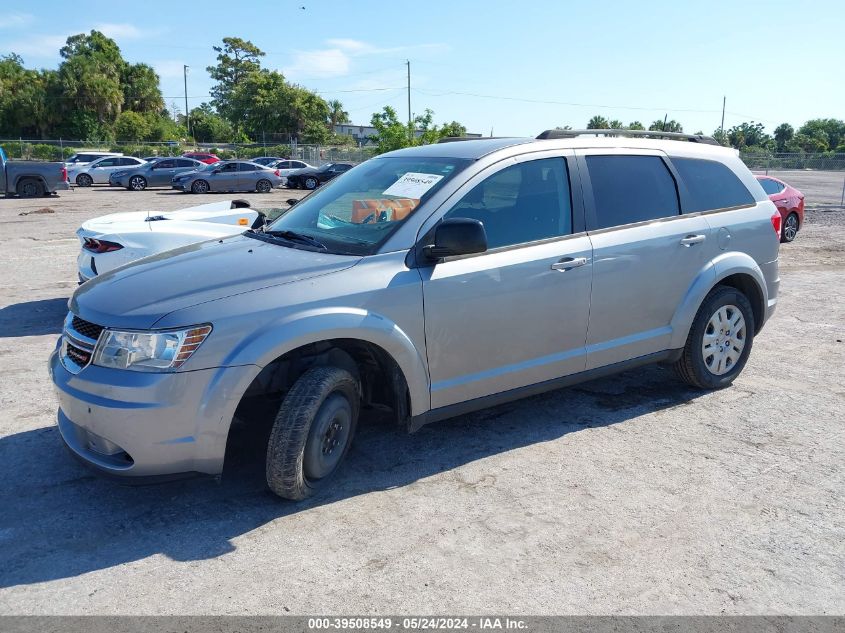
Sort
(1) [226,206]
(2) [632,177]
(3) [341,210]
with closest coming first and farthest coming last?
(3) [341,210] < (2) [632,177] < (1) [226,206]

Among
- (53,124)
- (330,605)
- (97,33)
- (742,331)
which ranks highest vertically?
(97,33)

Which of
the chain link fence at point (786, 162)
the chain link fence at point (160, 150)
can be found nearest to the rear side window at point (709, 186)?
the chain link fence at point (160, 150)

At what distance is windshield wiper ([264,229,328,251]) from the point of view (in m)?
4.26

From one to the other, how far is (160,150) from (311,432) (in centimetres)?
5079

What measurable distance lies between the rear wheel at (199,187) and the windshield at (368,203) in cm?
2737

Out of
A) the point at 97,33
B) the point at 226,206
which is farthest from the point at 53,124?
the point at 226,206

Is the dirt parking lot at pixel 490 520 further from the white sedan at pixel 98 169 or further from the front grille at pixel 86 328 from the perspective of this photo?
the white sedan at pixel 98 169

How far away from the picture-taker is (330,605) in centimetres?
303

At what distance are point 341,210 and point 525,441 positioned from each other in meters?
1.88

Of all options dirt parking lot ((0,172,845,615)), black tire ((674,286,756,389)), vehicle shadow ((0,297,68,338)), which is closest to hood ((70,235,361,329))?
dirt parking lot ((0,172,845,615))

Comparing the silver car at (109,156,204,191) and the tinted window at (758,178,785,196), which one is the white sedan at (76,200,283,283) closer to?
the tinted window at (758,178,785,196)

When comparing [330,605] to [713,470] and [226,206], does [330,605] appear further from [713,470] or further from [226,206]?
[226,206]

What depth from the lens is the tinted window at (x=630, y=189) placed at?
4.90 meters

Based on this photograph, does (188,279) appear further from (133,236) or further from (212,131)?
(212,131)
